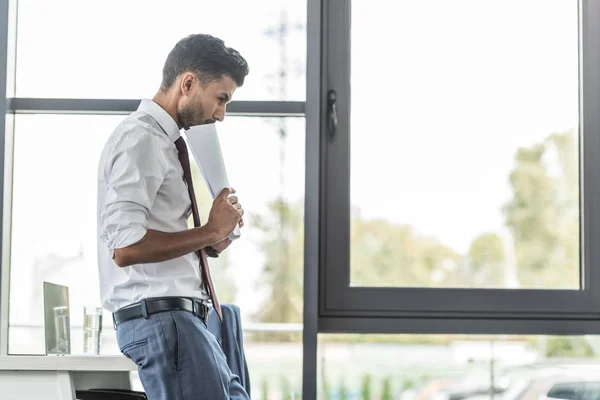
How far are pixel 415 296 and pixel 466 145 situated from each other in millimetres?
542

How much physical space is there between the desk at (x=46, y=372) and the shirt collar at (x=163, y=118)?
585 millimetres

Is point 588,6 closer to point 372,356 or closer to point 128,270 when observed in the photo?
point 372,356

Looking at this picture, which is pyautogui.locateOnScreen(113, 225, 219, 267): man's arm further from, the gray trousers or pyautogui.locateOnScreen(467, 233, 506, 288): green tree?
pyautogui.locateOnScreen(467, 233, 506, 288): green tree

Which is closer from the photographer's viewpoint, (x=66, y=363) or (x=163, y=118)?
(x=163, y=118)

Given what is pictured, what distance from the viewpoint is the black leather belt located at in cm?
190

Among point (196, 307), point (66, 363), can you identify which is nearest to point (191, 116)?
point (196, 307)

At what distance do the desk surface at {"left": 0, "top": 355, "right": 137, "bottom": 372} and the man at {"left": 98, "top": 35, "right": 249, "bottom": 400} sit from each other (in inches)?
9.7

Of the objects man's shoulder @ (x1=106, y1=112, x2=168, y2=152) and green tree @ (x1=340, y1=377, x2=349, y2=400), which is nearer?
man's shoulder @ (x1=106, y1=112, x2=168, y2=152)

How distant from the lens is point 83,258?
291 centimetres

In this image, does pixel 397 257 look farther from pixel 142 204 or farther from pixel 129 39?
pixel 142 204

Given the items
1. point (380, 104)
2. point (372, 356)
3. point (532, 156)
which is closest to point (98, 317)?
point (372, 356)

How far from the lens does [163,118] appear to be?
6.62 feet

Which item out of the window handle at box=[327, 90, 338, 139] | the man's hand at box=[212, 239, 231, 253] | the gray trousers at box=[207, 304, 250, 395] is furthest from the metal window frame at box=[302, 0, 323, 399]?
the man's hand at box=[212, 239, 231, 253]

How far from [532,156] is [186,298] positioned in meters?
1.51
